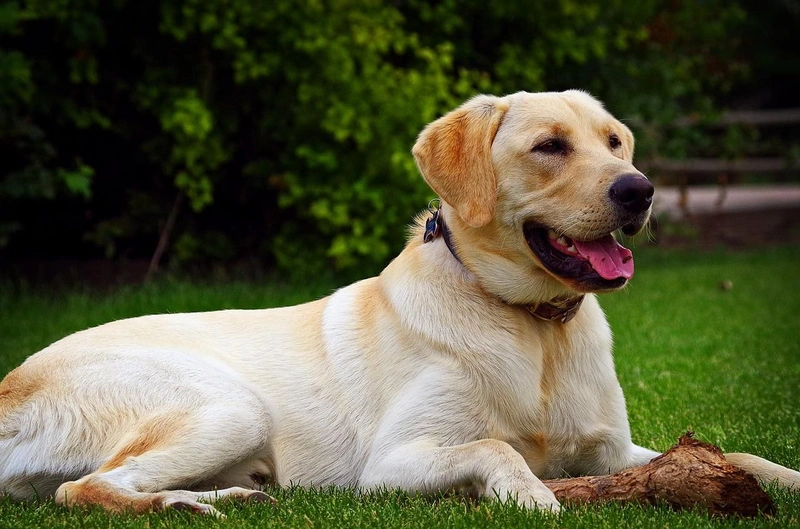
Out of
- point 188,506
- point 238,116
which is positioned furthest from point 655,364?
point 238,116

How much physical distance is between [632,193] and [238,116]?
22.2ft

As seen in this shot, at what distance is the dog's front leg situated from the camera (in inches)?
127

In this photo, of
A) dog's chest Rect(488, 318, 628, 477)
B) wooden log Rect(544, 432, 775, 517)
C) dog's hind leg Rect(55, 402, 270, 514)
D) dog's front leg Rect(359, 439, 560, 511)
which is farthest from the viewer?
dog's chest Rect(488, 318, 628, 477)

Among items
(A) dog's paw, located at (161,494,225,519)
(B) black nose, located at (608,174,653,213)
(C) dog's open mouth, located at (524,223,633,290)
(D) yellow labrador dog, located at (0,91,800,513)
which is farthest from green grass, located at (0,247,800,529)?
(B) black nose, located at (608,174,653,213)

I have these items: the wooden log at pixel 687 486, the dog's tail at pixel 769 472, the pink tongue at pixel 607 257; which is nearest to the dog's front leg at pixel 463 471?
the wooden log at pixel 687 486

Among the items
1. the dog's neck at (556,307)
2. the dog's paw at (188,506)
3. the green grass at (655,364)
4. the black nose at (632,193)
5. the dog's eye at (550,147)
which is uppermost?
the dog's eye at (550,147)

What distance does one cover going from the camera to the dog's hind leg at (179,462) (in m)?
3.35

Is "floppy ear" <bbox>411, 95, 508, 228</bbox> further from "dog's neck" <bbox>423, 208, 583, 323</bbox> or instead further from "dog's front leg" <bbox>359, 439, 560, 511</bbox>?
"dog's front leg" <bbox>359, 439, 560, 511</bbox>

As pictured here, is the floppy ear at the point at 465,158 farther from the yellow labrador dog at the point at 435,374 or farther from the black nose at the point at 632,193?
the black nose at the point at 632,193

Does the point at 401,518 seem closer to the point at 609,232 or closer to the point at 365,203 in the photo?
the point at 609,232

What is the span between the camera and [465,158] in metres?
3.83

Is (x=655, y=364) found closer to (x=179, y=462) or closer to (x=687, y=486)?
(x=687, y=486)

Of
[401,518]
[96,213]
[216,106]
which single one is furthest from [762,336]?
[96,213]

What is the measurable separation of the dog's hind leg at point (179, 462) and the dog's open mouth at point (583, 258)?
122cm
